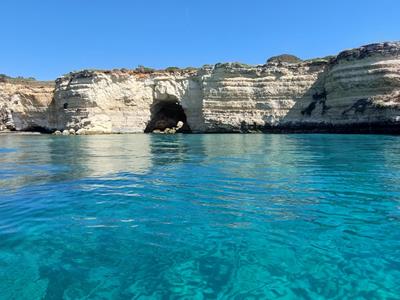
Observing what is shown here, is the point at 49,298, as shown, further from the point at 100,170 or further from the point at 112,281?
the point at 100,170

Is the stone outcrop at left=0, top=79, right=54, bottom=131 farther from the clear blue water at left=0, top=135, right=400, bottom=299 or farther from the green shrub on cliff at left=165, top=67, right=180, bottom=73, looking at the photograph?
the clear blue water at left=0, top=135, right=400, bottom=299

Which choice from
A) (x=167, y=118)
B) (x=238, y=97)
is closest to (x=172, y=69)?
(x=167, y=118)

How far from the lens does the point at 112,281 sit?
4.32 metres

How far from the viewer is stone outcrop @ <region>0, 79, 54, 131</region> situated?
54.6 meters

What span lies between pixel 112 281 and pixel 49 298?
69 centimetres

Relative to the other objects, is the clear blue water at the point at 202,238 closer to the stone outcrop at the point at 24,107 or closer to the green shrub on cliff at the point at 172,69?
the green shrub on cliff at the point at 172,69

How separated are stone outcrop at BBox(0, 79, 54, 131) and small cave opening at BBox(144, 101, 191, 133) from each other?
15365mm

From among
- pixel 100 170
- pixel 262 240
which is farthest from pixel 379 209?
pixel 100 170

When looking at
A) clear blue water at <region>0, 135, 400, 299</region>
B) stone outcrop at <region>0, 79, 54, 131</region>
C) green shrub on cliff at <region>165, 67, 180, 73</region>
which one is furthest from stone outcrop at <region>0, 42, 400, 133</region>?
clear blue water at <region>0, 135, 400, 299</region>

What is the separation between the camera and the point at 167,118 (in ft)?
187

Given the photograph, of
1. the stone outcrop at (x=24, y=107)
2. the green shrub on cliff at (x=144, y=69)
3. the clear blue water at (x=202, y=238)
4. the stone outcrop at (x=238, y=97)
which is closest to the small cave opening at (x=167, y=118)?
the stone outcrop at (x=238, y=97)

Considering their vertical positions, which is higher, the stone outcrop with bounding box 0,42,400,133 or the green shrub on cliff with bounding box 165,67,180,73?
the green shrub on cliff with bounding box 165,67,180,73

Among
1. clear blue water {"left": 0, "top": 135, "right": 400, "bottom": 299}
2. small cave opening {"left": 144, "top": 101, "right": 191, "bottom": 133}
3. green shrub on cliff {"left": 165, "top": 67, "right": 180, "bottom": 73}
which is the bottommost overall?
clear blue water {"left": 0, "top": 135, "right": 400, "bottom": 299}

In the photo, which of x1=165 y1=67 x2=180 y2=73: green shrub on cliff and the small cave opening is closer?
x1=165 y1=67 x2=180 y2=73: green shrub on cliff
